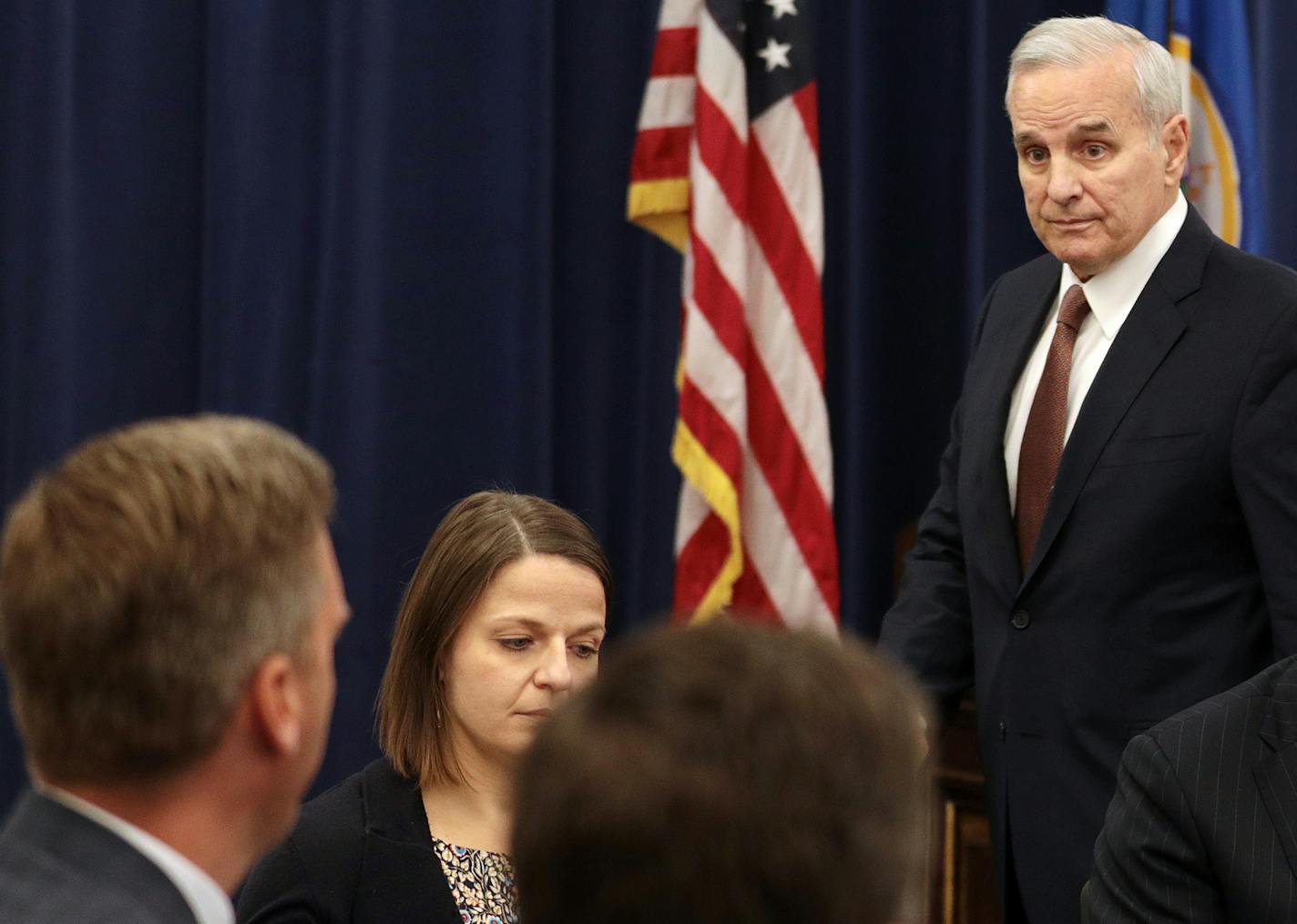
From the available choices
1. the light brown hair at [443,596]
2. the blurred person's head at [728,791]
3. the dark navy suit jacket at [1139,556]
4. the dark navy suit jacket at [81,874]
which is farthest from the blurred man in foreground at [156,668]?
the dark navy suit jacket at [1139,556]

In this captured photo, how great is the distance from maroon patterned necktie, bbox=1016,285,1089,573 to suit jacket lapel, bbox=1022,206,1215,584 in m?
0.04

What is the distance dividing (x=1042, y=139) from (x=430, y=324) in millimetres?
1759

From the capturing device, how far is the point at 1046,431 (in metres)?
2.74

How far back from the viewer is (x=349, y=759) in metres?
4.04

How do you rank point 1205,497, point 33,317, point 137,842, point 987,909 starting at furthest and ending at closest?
point 33,317 → point 987,909 → point 1205,497 → point 137,842

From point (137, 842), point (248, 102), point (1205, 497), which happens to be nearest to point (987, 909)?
point (1205, 497)

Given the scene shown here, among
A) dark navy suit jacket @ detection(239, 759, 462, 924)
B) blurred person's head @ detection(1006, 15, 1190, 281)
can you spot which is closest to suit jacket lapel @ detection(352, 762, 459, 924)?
dark navy suit jacket @ detection(239, 759, 462, 924)

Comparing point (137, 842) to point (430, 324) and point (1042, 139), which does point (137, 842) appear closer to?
point (1042, 139)

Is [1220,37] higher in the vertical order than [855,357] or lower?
higher

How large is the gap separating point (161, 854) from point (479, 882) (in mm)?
908

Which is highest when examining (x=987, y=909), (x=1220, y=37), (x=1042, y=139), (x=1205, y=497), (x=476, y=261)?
(x=1220, y=37)

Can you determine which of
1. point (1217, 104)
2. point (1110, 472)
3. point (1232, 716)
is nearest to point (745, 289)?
point (1217, 104)

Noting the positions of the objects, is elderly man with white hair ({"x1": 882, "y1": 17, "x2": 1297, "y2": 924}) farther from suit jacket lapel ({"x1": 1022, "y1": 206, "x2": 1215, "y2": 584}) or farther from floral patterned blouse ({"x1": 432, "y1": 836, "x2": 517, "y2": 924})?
floral patterned blouse ({"x1": 432, "y1": 836, "x2": 517, "y2": 924})

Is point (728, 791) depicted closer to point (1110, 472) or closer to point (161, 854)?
point (161, 854)
